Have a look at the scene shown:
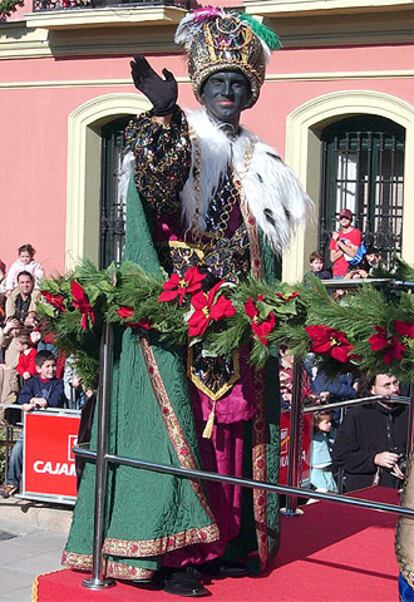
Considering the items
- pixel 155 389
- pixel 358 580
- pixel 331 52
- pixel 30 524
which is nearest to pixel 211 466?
pixel 155 389

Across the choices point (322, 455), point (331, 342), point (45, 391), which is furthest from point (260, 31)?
point (45, 391)

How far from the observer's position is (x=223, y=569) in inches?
169

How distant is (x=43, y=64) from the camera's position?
54.4 feet

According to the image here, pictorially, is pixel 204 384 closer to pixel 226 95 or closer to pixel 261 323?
pixel 261 323

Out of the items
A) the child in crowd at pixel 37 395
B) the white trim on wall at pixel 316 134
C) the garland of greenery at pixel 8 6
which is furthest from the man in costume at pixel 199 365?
the garland of greenery at pixel 8 6

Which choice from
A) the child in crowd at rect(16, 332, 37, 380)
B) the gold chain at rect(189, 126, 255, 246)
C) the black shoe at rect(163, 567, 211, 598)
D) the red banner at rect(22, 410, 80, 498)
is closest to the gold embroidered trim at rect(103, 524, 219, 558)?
the black shoe at rect(163, 567, 211, 598)

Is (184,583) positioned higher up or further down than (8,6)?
further down

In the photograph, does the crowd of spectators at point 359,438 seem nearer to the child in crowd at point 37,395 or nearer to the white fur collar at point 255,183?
the white fur collar at point 255,183

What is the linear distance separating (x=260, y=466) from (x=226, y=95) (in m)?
1.23

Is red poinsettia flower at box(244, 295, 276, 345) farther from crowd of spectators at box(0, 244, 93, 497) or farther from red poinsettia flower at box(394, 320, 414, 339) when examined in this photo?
crowd of spectators at box(0, 244, 93, 497)

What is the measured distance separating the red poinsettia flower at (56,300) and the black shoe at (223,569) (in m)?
0.96

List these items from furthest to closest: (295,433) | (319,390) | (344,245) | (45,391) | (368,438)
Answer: (344,245)
(45,391)
(319,390)
(368,438)
(295,433)

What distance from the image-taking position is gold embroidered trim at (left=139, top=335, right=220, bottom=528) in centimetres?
409

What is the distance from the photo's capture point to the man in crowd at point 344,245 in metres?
12.5
